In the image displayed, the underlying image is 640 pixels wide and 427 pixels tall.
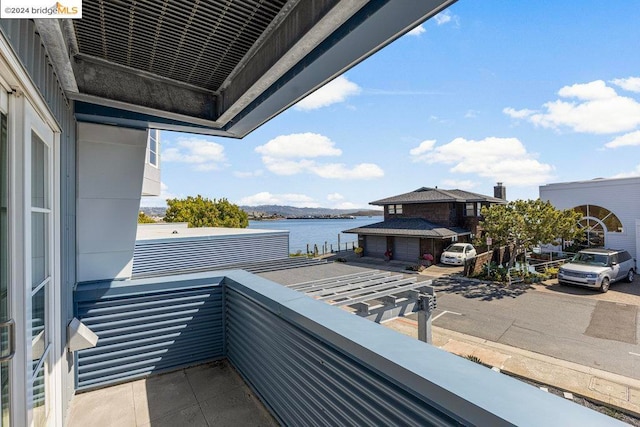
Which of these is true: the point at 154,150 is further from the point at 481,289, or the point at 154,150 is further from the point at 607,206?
the point at 607,206

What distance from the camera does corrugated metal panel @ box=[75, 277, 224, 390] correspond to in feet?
12.0

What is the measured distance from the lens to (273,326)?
2.96 m

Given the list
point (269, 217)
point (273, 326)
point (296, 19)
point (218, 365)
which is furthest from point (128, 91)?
point (269, 217)

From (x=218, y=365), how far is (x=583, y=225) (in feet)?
72.3

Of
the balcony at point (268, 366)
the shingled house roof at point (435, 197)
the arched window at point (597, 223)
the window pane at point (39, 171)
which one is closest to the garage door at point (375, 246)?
the shingled house roof at point (435, 197)

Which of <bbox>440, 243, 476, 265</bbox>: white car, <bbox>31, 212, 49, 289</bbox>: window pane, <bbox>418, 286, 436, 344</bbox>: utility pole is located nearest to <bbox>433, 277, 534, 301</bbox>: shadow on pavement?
<bbox>440, 243, 476, 265</bbox>: white car

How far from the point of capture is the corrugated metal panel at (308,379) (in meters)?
1.64

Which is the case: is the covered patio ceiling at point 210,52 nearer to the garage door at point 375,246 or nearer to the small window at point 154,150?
the small window at point 154,150

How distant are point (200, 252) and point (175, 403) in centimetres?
689

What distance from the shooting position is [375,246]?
2186cm

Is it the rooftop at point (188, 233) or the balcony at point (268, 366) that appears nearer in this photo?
the balcony at point (268, 366)

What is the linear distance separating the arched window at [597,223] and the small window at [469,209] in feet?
17.9

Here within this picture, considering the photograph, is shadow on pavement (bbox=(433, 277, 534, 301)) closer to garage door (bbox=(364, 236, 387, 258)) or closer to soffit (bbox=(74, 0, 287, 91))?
garage door (bbox=(364, 236, 387, 258))

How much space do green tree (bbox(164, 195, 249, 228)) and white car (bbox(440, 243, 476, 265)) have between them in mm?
23066
